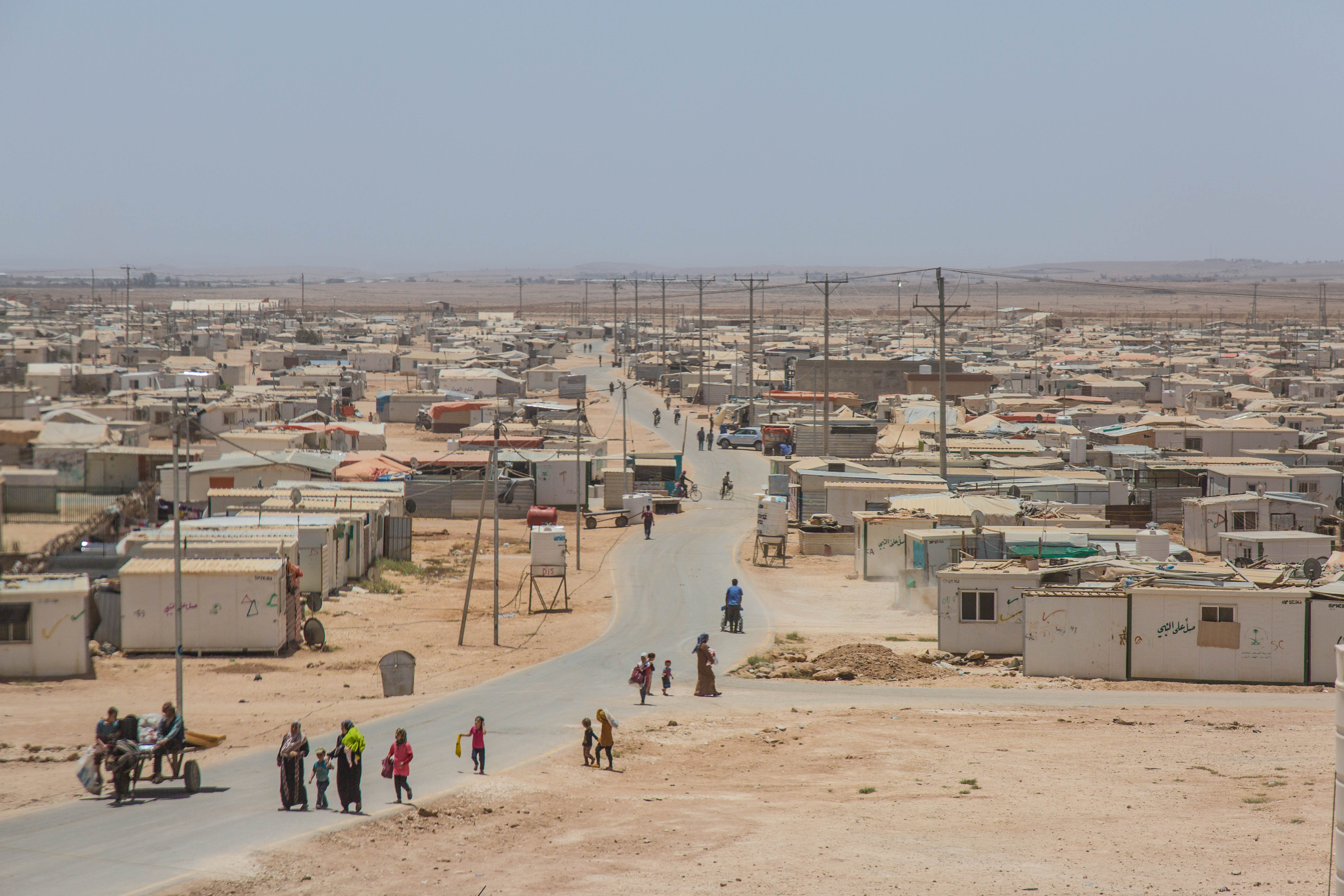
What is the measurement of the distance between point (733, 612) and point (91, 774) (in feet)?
44.8

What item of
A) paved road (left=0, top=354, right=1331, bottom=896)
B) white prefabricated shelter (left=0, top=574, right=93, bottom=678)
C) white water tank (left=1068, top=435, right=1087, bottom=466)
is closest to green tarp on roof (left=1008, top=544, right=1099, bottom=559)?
paved road (left=0, top=354, right=1331, bottom=896)

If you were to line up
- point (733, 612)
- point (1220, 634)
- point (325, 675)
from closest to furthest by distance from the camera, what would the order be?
1. point (1220, 634)
2. point (325, 675)
3. point (733, 612)

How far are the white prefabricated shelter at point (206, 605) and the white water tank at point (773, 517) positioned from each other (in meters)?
14.5

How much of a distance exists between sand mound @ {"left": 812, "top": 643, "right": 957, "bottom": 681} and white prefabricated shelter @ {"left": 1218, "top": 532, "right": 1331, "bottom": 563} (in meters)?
11.4

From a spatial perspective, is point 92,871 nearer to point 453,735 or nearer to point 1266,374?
point 453,735

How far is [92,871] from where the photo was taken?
11695 millimetres

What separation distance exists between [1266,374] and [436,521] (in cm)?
5934

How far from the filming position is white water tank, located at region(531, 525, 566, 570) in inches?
1128

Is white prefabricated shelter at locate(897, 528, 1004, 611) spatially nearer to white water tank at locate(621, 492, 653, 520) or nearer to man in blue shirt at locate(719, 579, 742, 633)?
man in blue shirt at locate(719, 579, 742, 633)

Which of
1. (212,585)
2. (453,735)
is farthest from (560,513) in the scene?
(453,735)

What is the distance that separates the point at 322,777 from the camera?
13961 millimetres

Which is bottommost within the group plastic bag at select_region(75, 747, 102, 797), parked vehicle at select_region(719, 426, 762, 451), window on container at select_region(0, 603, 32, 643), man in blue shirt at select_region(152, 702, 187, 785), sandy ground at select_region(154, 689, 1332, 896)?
sandy ground at select_region(154, 689, 1332, 896)

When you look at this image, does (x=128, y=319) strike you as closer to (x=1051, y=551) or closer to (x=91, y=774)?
(x=1051, y=551)

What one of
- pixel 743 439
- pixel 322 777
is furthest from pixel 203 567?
pixel 743 439
